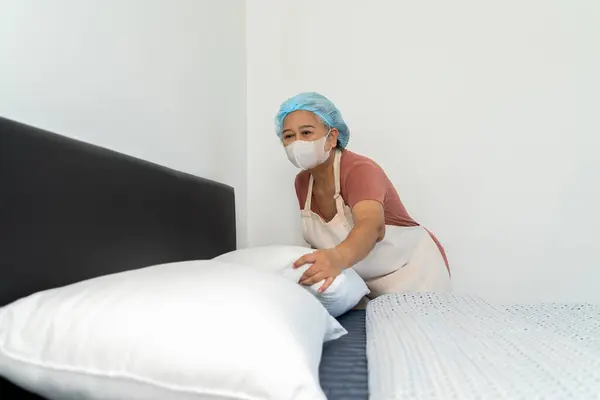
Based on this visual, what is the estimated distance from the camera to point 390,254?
1440 millimetres

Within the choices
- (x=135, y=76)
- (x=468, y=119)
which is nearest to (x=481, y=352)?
(x=135, y=76)

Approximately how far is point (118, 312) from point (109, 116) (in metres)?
0.62

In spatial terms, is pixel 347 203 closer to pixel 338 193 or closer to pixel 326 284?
pixel 338 193

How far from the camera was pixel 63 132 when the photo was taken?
0.89 metres

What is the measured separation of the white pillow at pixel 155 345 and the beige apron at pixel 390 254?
849mm

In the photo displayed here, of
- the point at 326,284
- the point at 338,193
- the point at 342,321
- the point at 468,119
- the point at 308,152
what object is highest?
the point at 468,119

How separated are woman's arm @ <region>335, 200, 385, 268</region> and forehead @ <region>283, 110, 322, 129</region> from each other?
279mm

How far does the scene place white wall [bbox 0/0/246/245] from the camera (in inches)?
32.2

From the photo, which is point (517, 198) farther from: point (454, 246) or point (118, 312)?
point (118, 312)

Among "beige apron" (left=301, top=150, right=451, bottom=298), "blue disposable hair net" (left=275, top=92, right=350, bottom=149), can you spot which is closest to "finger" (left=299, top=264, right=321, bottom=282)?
"beige apron" (left=301, top=150, right=451, bottom=298)

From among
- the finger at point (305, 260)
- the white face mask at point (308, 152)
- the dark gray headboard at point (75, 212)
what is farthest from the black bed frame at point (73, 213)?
the white face mask at point (308, 152)

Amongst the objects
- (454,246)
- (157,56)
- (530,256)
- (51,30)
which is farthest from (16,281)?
(530,256)

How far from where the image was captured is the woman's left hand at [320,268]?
943 millimetres

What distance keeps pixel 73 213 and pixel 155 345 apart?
335 millimetres
